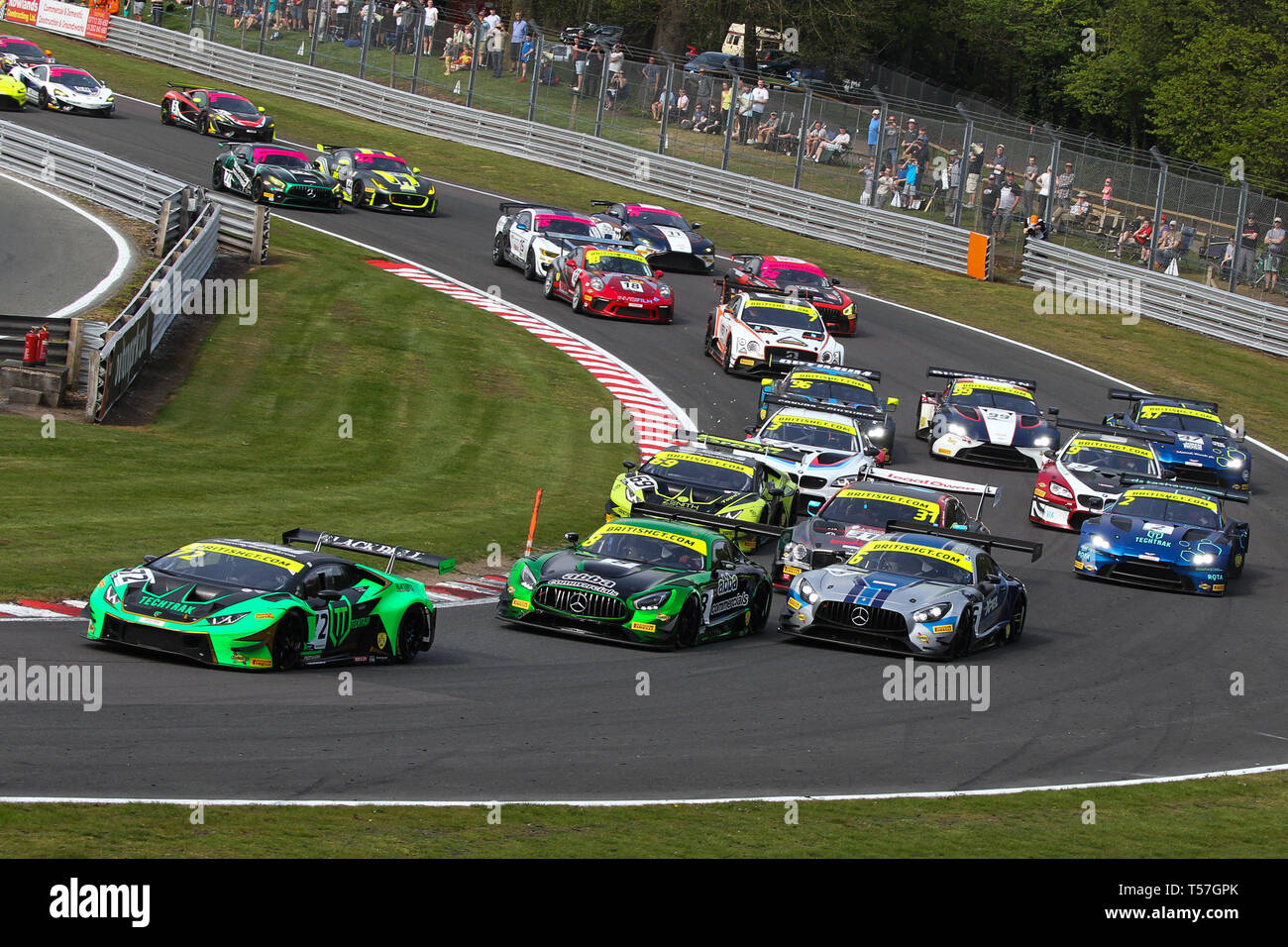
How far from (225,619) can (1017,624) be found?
384 inches

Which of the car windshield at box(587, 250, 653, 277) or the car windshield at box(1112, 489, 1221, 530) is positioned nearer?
the car windshield at box(1112, 489, 1221, 530)

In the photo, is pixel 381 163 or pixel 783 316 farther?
pixel 381 163

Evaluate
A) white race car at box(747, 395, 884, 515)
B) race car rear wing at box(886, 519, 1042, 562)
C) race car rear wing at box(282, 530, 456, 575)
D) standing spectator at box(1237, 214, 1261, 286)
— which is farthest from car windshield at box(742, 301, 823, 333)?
race car rear wing at box(282, 530, 456, 575)

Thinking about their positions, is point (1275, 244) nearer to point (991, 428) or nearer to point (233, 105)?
point (991, 428)

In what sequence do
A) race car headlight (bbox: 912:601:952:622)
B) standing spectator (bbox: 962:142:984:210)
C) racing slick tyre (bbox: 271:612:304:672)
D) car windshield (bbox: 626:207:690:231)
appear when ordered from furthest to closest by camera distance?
standing spectator (bbox: 962:142:984:210)
car windshield (bbox: 626:207:690:231)
race car headlight (bbox: 912:601:952:622)
racing slick tyre (bbox: 271:612:304:672)

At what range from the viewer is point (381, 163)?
4616 centimetres

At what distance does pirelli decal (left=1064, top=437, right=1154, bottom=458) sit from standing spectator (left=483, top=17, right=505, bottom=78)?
1221 inches

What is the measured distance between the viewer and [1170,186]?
44312 millimetres

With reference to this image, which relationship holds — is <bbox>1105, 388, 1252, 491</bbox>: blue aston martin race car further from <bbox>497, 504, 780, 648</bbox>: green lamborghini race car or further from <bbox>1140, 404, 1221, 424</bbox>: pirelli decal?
<bbox>497, 504, 780, 648</bbox>: green lamborghini race car

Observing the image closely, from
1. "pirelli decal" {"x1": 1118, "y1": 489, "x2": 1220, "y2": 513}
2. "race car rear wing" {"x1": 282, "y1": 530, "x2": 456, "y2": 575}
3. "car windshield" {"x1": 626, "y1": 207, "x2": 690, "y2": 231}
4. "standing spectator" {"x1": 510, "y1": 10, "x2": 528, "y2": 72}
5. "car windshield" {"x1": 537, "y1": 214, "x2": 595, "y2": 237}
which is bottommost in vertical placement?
"pirelli decal" {"x1": 1118, "y1": 489, "x2": 1220, "y2": 513}

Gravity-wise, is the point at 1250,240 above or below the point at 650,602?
above

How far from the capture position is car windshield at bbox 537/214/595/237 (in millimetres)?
40531

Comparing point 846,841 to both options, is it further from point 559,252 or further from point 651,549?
point 559,252

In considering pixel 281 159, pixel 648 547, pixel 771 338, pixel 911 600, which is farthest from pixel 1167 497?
Answer: pixel 281 159
